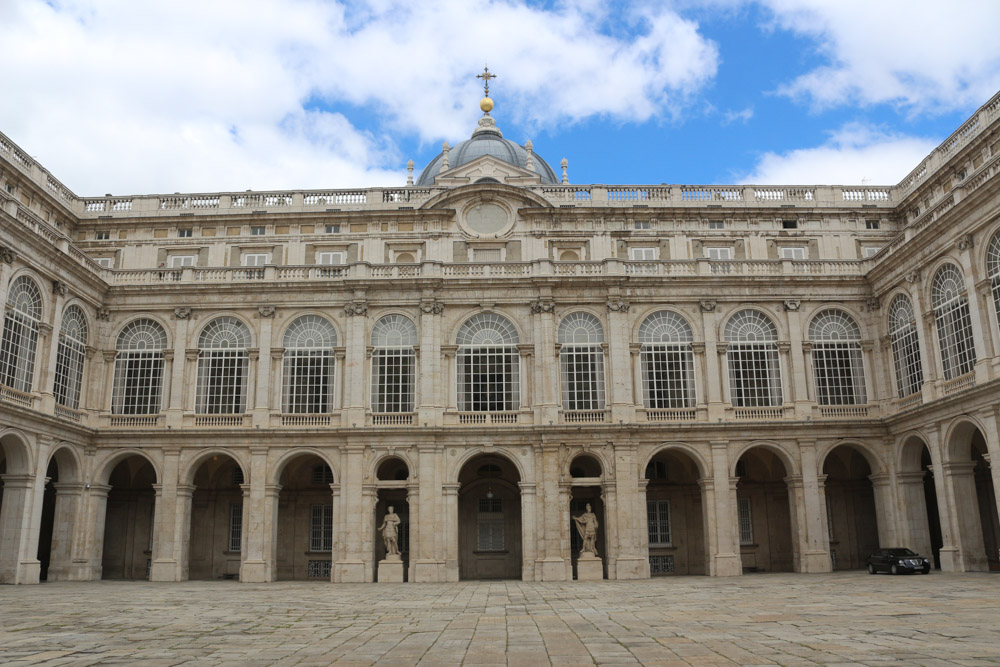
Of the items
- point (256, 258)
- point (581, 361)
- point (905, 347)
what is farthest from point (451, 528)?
point (905, 347)

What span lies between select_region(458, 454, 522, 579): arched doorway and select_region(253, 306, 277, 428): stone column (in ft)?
33.0

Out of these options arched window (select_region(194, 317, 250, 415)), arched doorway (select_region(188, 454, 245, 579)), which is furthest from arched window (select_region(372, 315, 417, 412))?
arched doorway (select_region(188, 454, 245, 579))

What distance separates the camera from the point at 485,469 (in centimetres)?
4428

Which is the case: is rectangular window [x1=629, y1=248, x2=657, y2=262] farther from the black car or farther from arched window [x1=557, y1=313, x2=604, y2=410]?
the black car

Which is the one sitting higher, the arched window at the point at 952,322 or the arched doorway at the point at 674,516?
the arched window at the point at 952,322

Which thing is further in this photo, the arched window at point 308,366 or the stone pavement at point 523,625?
the arched window at point 308,366

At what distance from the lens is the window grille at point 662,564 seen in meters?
43.2

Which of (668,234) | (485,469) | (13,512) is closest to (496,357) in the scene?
(485,469)

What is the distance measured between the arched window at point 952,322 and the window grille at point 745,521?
12.2m

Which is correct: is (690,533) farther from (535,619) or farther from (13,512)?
(13,512)

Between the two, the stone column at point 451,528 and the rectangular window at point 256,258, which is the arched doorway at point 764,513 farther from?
the rectangular window at point 256,258

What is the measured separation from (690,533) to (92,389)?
29.9 meters

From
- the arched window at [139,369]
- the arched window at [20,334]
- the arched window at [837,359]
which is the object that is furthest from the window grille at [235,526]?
the arched window at [837,359]

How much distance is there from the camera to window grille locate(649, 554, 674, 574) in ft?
142
